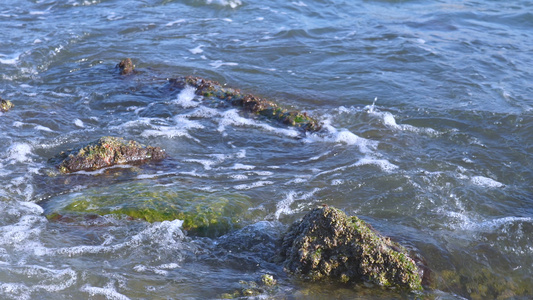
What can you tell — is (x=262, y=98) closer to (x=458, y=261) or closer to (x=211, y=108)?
(x=211, y=108)

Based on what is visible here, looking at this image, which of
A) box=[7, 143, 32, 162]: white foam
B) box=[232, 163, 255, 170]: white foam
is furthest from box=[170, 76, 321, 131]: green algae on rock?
box=[7, 143, 32, 162]: white foam

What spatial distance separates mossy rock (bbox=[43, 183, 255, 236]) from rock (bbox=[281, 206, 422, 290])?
1.23 m

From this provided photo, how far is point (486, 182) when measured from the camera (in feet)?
24.1

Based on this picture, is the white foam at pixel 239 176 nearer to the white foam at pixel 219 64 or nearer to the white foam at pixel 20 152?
the white foam at pixel 20 152

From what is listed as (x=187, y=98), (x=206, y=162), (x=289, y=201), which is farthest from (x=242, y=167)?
(x=187, y=98)

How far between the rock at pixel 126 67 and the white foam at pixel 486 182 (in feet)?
24.3

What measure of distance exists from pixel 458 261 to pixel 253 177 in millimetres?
3004

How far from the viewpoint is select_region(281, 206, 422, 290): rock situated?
5.03 m

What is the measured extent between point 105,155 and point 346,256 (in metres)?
4.02

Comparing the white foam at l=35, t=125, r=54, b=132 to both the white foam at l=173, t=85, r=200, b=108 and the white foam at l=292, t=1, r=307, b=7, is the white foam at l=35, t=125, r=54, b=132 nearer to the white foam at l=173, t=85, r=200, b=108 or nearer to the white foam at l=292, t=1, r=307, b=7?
the white foam at l=173, t=85, r=200, b=108

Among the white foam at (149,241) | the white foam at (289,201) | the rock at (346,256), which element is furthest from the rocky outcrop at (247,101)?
the rock at (346,256)

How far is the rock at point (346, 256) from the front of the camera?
198 inches

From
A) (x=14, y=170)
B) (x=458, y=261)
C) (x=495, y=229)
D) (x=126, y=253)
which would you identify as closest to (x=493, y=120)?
(x=495, y=229)

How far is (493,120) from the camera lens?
30.7 ft
